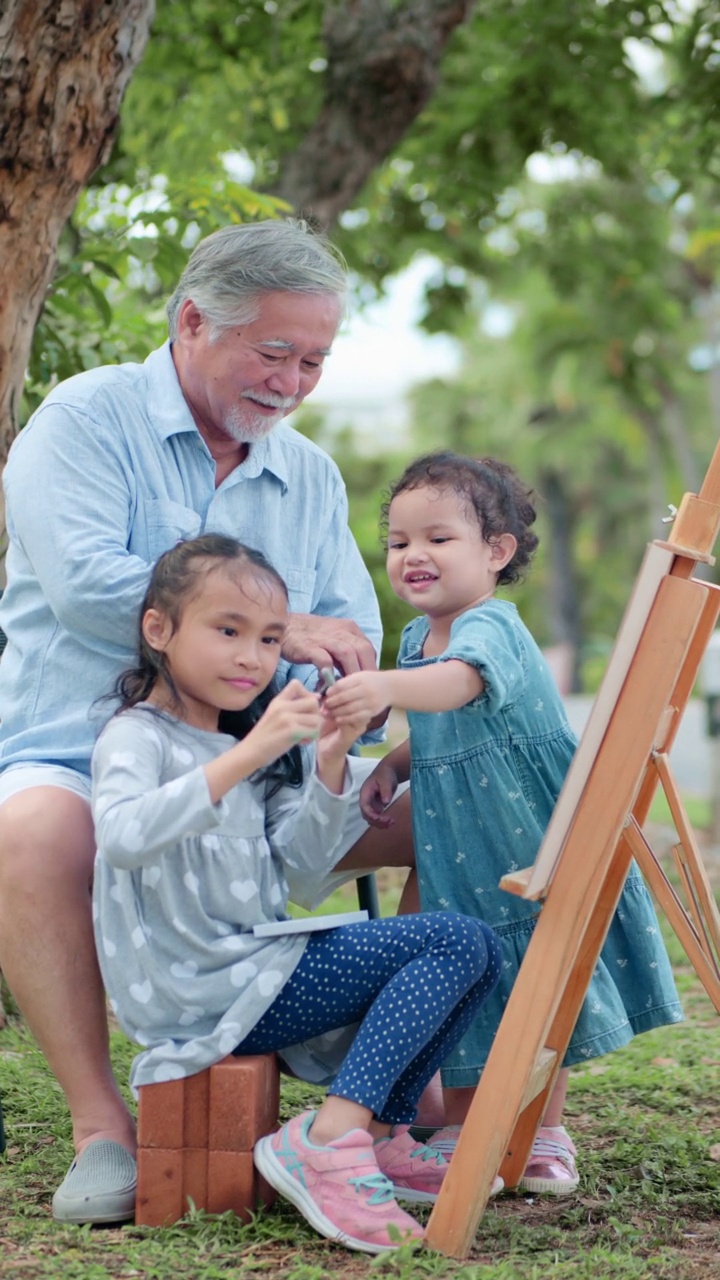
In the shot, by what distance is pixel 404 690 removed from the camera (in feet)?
7.69

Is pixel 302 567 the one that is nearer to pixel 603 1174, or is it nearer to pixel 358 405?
pixel 603 1174

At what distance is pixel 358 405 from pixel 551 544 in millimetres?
12547

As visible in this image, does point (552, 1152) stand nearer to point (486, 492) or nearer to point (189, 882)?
point (189, 882)

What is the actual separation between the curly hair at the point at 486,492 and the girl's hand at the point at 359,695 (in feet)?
1.70

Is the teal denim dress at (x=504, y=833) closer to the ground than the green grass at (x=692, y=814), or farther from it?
farther from it

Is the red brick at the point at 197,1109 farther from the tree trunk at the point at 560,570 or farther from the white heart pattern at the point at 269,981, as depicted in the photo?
the tree trunk at the point at 560,570

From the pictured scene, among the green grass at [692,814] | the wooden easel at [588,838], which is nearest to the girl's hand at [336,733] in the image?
the wooden easel at [588,838]

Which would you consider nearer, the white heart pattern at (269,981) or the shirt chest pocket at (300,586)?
the white heart pattern at (269,981)

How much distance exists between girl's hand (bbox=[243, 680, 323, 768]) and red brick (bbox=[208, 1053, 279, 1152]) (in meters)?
0.52

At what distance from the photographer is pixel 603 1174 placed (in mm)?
2754

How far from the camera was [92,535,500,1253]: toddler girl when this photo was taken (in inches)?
89.1

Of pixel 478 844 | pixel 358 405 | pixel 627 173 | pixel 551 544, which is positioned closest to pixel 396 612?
pixel 627 173

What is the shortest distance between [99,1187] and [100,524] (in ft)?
3.76

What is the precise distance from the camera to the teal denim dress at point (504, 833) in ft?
8.68
